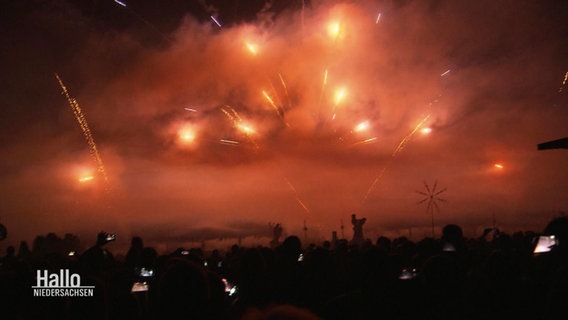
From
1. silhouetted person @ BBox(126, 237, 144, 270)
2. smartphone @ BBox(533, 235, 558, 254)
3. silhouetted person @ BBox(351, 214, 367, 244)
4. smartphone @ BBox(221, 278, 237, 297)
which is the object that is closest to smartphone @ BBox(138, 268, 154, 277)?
silhouetted person @ BBox(126, 237, 144, 270)

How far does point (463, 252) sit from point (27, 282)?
8.01m

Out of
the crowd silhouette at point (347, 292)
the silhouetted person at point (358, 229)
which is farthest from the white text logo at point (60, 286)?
the silhouetted person at point (358, 229)

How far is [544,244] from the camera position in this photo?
825cm

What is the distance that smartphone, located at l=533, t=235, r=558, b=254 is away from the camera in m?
8.10

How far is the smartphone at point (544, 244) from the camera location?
8.10m

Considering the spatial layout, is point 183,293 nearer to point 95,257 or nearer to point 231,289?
point 231,289

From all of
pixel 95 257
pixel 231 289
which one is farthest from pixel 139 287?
pixel 231 289

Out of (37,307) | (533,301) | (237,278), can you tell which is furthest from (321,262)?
(37,307)

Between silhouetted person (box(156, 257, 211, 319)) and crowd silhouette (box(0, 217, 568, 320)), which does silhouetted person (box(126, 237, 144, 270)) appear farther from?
silhouetted person (box(156, 257, 211, 319))

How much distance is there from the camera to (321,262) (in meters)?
8.44

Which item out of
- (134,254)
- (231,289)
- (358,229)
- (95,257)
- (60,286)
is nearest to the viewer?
(60,286)

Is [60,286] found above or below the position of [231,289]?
above

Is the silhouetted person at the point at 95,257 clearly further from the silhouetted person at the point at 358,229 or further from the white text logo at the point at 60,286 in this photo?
the silhouetted person at the point at 358,229

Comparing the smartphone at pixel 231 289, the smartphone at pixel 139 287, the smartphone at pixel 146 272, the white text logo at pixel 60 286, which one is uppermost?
the white text logo at pixel 60 286
